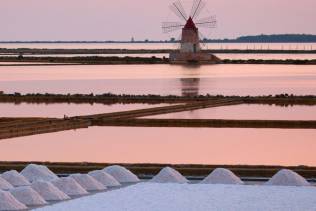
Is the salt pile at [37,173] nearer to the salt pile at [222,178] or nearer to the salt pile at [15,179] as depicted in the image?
the salt pile at [15,179]

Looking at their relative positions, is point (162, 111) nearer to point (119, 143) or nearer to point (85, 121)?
point (85, 121)

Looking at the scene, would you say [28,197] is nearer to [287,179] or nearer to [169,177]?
[169,177]

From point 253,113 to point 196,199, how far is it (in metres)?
11.1

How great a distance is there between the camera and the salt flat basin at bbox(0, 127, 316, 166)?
1394cm

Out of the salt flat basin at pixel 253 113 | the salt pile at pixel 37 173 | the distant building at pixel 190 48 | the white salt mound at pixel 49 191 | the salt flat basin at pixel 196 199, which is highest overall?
the distant building at pixel 190 48

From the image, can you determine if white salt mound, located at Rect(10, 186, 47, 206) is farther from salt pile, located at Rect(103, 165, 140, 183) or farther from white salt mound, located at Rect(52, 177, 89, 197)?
salt pile, located at Rect(103, 165, 140, 183)

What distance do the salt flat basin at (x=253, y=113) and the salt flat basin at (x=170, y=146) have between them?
Result: 2059 millimetres

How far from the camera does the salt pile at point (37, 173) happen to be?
36.6 ft

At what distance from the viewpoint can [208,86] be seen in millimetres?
33219

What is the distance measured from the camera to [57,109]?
21.9 meters

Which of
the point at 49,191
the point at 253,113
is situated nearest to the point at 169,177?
the point at 49,191

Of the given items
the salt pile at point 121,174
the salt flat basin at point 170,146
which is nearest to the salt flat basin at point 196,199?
the salt pile at point 121,174

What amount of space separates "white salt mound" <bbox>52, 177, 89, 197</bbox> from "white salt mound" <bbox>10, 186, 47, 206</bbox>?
548mm

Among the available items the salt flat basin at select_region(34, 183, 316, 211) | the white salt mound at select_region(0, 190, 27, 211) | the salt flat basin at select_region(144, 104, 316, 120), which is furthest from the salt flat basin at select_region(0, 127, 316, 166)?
the white salt mound at select_region(0, 190, 27, 211)
